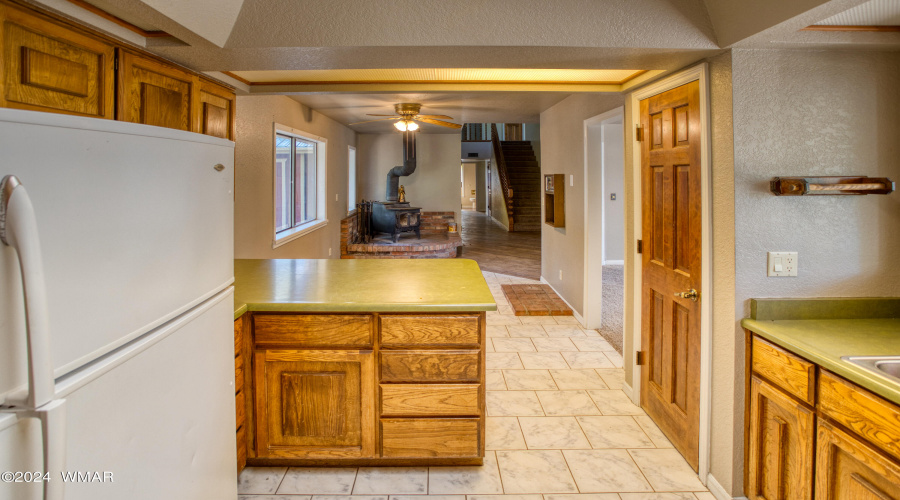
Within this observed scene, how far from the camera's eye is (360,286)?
9.22ft

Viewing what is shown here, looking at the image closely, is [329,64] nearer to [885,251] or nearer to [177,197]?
[177,197]

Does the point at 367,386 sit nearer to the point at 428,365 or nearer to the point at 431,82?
the point at 428,365

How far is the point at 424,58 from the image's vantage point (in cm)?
228

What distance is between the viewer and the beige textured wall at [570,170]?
4945 millimetres

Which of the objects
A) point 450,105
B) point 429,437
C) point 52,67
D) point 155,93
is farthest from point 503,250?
point 52,67

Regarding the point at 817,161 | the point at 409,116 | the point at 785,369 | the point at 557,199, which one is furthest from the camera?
the point at 409,116

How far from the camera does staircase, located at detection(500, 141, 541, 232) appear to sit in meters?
13.3

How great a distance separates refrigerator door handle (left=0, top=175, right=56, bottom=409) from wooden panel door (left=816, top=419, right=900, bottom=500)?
6.56ft

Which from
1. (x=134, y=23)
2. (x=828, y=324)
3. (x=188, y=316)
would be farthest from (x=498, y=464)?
(x=134, y=23)

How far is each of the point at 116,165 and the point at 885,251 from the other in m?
2.70

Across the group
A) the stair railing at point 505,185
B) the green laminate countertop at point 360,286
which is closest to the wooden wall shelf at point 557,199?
the green laminate countertop at point 360,286

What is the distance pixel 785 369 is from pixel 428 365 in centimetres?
142

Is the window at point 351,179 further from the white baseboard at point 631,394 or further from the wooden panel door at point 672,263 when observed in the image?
the wooden panel door at point 672,263

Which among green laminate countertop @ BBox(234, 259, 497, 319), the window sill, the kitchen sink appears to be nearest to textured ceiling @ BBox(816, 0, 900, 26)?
the kitchen sink
